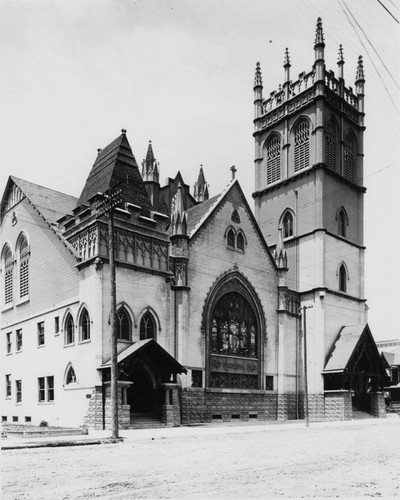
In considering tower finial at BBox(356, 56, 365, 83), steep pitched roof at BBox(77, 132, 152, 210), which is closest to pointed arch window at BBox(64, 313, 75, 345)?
steep pitched roof at BBox(77, 132, 152, 210)

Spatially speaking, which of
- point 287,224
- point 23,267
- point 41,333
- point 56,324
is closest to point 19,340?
point 41,333

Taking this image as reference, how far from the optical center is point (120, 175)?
3681 centimetres

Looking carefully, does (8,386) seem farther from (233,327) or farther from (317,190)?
(317,190)

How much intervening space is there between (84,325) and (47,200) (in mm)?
11419

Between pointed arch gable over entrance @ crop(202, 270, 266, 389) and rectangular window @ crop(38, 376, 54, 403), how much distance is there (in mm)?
9858

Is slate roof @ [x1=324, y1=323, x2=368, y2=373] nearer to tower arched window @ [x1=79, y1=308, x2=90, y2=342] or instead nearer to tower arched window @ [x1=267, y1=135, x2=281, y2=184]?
tower arched window @ [x1=267, y1=135, x2=281, y2=184]

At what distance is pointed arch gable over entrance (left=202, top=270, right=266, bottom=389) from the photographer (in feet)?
129

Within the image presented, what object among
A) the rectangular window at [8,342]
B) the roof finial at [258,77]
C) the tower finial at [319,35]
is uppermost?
the tower finial at [319,35]

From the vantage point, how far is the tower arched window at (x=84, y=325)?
32.3m

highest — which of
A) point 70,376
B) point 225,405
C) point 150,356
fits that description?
point 150,356

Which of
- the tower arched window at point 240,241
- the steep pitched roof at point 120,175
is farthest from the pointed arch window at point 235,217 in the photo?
the steep pitched roof at point 120,175

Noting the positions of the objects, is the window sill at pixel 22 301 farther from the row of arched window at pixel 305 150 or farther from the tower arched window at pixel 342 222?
the tower arched window at pixel 342 222

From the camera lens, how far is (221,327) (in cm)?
4038

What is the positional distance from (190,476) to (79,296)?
21626 mm
